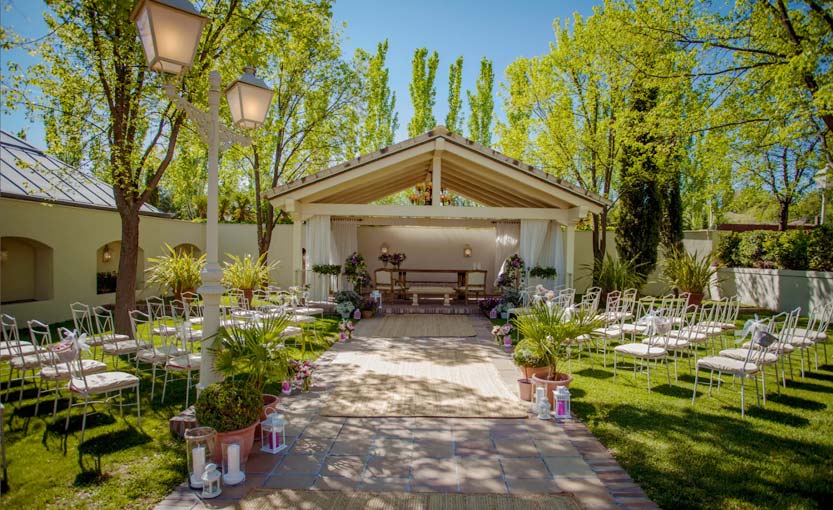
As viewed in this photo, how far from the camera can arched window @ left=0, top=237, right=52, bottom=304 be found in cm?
1017

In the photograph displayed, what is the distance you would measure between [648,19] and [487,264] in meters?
8.69

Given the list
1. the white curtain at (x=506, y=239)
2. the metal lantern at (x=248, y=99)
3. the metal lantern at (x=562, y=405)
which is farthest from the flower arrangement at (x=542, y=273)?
the metal lantern at (x=248, y=99)

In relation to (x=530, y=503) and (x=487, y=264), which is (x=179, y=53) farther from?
(x=487, y=264)

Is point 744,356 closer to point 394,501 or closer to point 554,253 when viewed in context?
point 394,501

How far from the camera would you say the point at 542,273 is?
1124 centimetres

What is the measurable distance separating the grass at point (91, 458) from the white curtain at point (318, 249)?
6359 millimetres

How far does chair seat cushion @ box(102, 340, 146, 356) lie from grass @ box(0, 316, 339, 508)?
28.9 inches

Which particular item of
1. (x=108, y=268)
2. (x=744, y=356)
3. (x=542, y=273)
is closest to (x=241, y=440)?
(x=744, y=356)

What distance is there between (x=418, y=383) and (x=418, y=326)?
4.19 m

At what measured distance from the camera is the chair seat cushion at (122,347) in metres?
5.67

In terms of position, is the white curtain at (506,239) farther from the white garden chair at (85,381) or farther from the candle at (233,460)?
the candle at (233,460)

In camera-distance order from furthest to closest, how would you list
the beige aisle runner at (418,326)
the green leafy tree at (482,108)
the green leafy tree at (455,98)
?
the green leafy tree at (455,98)
the green leafy tree at (482,108)
the beige aisle runner at (418,326)

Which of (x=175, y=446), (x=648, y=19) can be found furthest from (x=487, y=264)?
(x=175, y=446)

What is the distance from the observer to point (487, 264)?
16.2m
